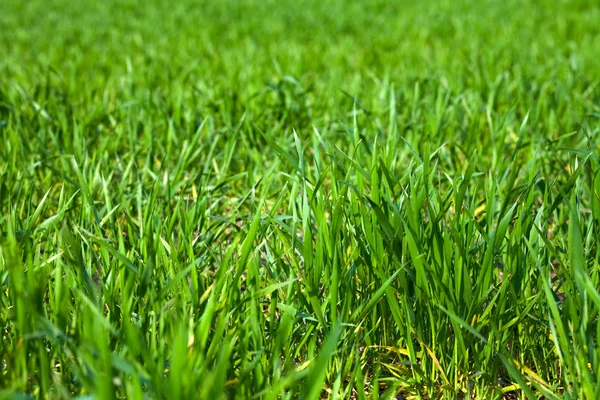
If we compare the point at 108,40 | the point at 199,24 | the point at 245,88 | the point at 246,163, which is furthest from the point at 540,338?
the point at 199,24

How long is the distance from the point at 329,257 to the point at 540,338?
0.46 metres

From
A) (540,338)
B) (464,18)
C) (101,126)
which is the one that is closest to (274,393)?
(540,338)

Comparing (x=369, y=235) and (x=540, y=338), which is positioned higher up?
(x=369, y=235)

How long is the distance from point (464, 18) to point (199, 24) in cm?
251

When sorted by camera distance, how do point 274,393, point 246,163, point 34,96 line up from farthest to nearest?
point 34,96, point 246,163, point 274,393

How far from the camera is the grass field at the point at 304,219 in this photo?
1.16m

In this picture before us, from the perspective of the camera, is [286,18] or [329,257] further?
[286,18]

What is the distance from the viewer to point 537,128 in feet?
8.95

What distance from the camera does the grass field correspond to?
1.16 meters

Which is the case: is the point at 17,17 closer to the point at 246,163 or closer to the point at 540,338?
the point at 246,163

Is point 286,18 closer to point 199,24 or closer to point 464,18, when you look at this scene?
point 199,24

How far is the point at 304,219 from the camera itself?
143cm

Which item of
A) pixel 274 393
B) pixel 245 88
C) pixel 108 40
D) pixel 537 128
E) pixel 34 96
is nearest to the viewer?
pixel 274 393

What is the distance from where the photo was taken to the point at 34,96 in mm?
3123
